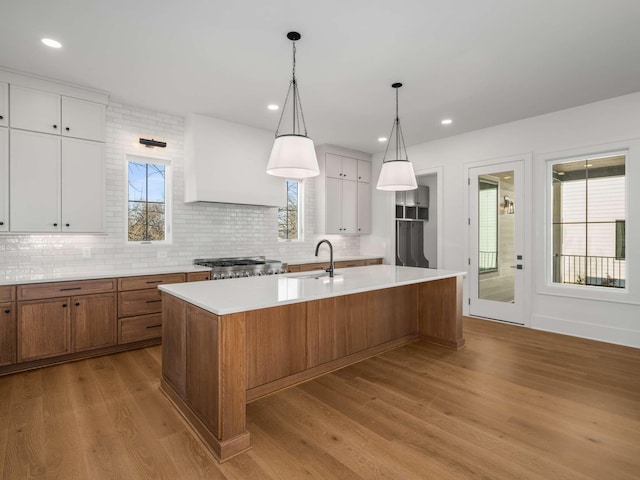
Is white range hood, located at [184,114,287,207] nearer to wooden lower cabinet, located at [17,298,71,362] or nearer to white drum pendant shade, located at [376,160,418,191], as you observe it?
wooden lower cabinet, located at [17,298,71,362]

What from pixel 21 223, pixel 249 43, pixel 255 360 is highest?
pixel 249 43

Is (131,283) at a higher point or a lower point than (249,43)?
lower

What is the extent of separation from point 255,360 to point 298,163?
1.53 m

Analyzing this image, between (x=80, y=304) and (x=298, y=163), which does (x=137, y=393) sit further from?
(x=298, y=163)

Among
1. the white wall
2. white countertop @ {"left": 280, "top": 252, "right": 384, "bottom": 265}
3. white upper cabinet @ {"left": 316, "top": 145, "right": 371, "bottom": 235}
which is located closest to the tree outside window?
A: white countertop @ {"left": 280, "top": 252, "right": 384, "bottom": 265}

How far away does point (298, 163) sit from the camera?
2.57m

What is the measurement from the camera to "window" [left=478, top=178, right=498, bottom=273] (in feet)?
16.4

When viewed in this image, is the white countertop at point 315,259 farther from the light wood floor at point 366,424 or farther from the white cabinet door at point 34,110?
the white cabinet door at point 34,110

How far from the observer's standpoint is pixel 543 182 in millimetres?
4520

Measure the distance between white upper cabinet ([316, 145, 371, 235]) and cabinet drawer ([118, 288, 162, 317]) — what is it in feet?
9.72

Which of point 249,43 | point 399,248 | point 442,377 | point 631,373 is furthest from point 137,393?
point 399,248

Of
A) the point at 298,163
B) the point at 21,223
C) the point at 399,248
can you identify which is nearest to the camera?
the point at 298,163

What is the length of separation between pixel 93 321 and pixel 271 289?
2.24m

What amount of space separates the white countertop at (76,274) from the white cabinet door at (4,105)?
1447 mm
